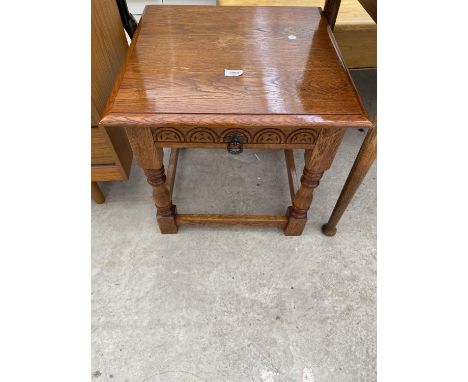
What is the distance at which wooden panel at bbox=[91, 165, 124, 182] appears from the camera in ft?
3.22

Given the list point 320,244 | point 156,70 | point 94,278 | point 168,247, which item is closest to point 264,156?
point 320,244

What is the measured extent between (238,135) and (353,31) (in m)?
0.73

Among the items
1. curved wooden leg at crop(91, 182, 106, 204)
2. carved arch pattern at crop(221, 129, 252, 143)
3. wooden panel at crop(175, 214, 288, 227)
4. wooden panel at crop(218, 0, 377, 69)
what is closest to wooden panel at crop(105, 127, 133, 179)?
curved wooden leg at crop(91, 182, 106, 204)

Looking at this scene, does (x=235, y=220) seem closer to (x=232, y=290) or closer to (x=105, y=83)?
(x=232, y=290)

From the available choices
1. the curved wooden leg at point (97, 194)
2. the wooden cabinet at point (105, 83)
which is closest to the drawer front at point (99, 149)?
the wooden cabinet at point (105, 83)

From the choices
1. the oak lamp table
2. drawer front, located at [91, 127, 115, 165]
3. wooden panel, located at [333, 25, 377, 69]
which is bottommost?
drawer front, located at [91, 127, 115, 165]

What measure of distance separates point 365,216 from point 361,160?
1.32 feet

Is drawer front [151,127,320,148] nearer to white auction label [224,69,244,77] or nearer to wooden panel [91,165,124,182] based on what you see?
white auction label [224,69,244,77]

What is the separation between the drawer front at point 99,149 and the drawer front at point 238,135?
26 cm

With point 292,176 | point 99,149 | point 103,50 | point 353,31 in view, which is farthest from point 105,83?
point 353,31

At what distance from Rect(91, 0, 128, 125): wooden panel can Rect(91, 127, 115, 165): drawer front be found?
0.04 meters

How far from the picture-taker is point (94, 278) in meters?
0.96

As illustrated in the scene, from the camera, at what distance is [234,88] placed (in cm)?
67

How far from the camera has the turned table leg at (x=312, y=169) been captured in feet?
2.26
